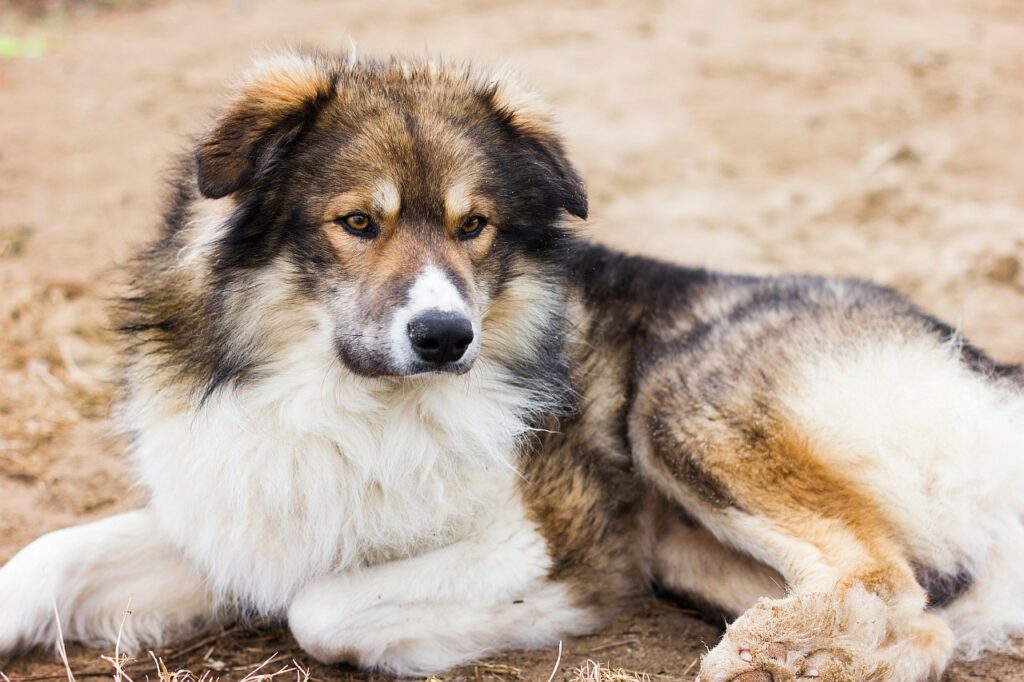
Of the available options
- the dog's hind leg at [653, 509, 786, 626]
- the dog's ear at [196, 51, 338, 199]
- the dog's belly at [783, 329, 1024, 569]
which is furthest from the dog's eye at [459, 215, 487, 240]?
the dog's hind leg at [653, 509, 786, 626]

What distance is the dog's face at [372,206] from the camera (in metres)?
3.12

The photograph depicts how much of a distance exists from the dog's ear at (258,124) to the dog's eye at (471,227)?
0.59m

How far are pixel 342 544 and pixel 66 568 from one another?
3.20ft

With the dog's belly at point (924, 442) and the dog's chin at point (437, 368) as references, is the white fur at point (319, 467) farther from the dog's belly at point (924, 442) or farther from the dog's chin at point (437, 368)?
the dog's belly at point (924, 442)

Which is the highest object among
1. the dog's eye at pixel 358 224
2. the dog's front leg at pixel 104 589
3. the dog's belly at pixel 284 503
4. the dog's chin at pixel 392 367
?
the dog's eye at pixel 358 224

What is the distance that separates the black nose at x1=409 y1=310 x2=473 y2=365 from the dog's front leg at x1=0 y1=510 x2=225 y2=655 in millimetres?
1346

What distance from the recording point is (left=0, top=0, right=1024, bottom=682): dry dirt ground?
184 inches

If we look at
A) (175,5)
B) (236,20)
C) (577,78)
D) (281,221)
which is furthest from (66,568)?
(175,5)

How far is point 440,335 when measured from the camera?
304cm

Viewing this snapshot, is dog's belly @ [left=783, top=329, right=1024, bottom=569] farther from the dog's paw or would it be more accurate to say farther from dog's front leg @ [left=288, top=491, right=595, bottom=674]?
dog's front leg @ [left=288, top=491, right=595, bottom=674]

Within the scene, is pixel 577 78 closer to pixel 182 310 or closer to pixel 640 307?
pixel 640 307

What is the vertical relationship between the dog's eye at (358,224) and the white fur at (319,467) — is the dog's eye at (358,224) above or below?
above

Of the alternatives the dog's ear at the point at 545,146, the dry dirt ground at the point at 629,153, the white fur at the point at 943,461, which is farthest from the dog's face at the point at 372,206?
the white fur at the point at 943,461

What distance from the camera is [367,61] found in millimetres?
3777
